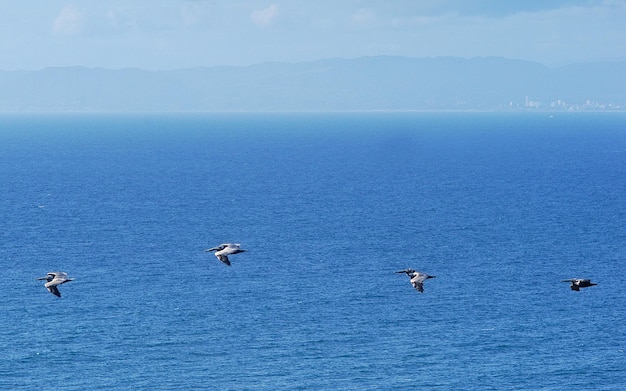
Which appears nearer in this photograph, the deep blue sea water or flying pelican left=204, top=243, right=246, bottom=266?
flying pelican left=204, top=243, right=246, bottom=266

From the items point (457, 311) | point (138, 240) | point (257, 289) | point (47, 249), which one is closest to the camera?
point (457, 311)

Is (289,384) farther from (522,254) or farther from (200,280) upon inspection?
(522,254)

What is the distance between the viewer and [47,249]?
16550 cm

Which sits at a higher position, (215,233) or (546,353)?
(215,233)

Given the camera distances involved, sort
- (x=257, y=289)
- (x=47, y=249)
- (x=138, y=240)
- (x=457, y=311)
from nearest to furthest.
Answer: (x=457, y=311) < (x=257, y=289) < (x=47, y=249) < (x=138, y=240)

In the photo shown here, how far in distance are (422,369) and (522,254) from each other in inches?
2339

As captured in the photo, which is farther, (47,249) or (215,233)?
(215,233)

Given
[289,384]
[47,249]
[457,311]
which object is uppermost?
[47,249]

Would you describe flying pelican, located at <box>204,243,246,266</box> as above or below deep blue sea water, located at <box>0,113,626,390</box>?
below

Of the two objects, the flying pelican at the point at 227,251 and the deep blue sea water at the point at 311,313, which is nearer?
the flying pelican at the point at 227,251

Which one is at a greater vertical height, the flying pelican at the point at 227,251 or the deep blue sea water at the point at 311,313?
the deep blue sea water at the point at 311,313

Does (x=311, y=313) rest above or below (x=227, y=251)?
above

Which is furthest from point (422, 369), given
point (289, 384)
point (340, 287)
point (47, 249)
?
point (47, 249)

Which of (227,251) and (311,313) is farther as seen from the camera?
(311,313)
